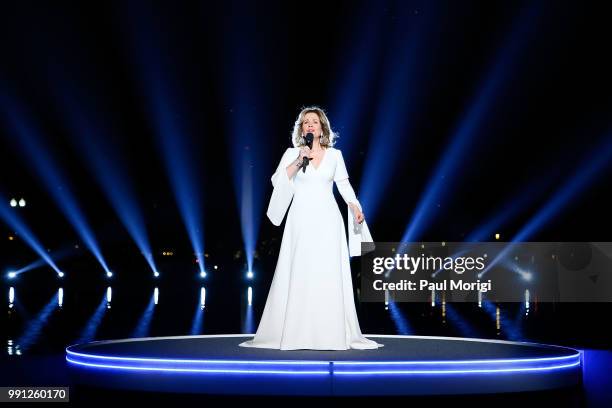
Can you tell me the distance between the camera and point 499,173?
22.7m

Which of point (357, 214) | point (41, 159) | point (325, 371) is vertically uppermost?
point (41, 159)

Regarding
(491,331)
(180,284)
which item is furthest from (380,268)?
(180,284)

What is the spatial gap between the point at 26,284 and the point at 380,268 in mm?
17195

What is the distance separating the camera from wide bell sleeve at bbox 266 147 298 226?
7496 millimetres

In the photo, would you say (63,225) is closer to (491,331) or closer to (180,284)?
(180,284)

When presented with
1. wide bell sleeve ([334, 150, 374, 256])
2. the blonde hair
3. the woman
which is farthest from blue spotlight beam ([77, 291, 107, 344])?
the blonde hair

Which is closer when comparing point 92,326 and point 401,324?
point 92,326

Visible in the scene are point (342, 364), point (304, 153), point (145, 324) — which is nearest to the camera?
point (342, 364)

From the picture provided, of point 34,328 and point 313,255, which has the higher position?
point 313,255

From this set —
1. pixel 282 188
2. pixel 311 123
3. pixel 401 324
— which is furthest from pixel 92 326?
pixel 311 123

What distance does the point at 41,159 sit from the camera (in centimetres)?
2395

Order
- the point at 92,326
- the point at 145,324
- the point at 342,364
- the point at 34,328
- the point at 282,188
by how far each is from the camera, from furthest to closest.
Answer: the point at 145,324, the point at 92,326, the point at 34,328, the point at 282,188, the point at 342,364

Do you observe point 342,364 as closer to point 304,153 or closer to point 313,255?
point 313,255

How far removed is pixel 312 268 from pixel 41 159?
18296mm
